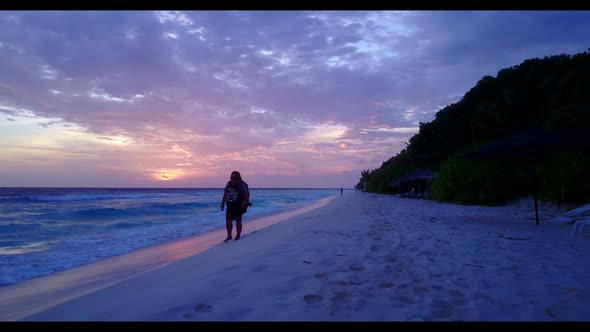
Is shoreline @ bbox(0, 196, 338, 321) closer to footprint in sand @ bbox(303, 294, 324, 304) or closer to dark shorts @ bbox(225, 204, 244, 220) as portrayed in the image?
dark shorts @ bbox(225, 204, 244, 220)

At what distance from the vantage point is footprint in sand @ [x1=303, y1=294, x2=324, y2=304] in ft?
8.82

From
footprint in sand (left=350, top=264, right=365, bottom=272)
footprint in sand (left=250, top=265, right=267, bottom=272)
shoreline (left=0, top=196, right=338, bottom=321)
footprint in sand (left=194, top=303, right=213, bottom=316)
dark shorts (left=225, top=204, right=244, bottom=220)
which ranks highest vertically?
dark shorts (left=225, top=204, right=244, bottom=220)

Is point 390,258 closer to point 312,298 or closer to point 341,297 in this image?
point 341,297

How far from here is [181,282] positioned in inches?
145

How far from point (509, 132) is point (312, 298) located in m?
22.3

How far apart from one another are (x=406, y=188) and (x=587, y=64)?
50.4 feet

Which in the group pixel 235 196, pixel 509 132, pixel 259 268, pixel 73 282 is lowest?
pixel 73 282

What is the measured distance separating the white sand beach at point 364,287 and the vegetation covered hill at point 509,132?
4369mm

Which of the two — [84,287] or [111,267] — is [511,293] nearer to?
[84,287]

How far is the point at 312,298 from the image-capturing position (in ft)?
9.07

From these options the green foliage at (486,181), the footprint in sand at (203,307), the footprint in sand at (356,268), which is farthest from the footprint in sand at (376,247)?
the green foliage at (486,181)

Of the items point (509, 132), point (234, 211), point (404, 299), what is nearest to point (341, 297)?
point (404, 299)

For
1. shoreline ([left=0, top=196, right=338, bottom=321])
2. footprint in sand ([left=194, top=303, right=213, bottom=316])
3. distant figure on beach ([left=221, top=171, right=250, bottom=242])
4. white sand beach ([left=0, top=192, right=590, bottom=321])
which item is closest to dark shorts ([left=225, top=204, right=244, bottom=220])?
distant figure on beach ([left=221, top=171, right=250, bottom=242])
